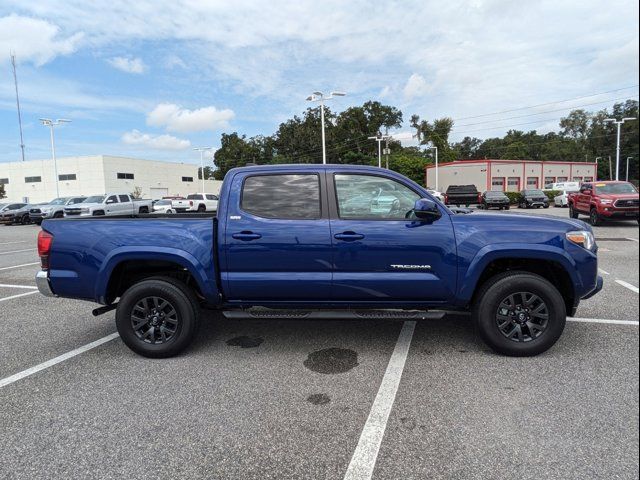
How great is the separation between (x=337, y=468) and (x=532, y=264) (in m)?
2.82

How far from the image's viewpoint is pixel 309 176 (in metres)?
4.30

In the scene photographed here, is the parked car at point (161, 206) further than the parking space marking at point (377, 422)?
Yes

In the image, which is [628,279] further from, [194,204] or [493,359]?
[194,204]

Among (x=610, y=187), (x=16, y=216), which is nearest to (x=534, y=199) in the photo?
(x=610, y=187)

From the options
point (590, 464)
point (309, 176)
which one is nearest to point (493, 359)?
point (590, 464)

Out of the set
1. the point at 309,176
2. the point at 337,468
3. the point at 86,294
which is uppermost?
the point at 309,176

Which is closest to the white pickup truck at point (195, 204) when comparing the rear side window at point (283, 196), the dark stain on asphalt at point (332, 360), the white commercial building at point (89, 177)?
the rear side window at point (283, 196)

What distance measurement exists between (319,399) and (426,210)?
189 centimetres

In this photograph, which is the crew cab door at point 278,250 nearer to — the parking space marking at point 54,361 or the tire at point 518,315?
the tire at point 518,315

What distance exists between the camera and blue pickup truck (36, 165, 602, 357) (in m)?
3.96

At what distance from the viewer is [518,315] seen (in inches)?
159

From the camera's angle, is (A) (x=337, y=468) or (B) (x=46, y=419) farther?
(B) (x=46, y=419)

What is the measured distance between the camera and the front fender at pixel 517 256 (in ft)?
12.8

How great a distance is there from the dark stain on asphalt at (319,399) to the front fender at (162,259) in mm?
1392
